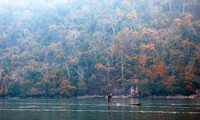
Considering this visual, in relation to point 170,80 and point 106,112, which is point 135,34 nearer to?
point 170,80

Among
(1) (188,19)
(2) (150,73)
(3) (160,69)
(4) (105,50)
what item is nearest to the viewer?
(3) (160,69)

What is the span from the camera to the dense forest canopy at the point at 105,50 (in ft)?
350

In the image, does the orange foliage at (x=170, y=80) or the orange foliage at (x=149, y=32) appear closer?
the orange foliage at (x=170, y=80)

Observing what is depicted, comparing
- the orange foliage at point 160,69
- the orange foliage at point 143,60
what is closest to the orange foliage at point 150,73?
the orange foliage at point 160,69

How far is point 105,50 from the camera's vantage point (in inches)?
4825

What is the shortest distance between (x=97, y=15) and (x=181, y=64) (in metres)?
48.0

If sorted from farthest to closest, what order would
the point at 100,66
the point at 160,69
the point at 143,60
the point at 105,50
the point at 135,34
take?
1. the point at 105,50
2. the point at 135,34
3. the point at 100,66
4. the point at 143,60
5. the point at 160,69

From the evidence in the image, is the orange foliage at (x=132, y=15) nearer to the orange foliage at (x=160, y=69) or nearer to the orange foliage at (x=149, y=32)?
the orange foliage at (x=149, y=32)

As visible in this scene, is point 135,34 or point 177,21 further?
point 135,34

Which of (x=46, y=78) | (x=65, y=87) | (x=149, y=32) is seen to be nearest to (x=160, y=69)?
(x=149, y=32)

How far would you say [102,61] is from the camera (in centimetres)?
12094

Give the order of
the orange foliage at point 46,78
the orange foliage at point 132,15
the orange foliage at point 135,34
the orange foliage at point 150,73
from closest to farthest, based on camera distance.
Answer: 1. the orange foliage at point 150,73
2. the orange foliage at point 46,78
3. the orange foliage at point 135,34
4. the orange foliage at point 132,15

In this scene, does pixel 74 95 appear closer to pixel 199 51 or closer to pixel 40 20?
pixel 199 51

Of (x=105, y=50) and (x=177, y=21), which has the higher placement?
(x=177, y=21)
